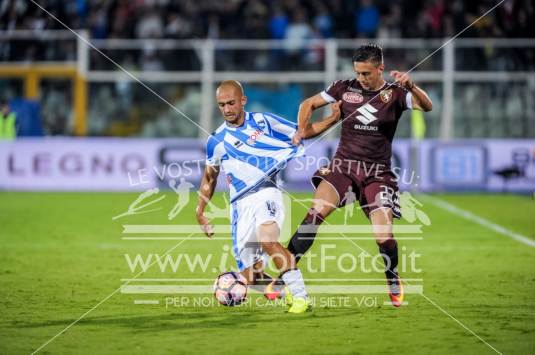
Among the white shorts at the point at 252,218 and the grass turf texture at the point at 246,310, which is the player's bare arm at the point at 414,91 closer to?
the white shorts at the point at 252,218

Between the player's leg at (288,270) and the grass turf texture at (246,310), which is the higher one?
the player's leg at (288,270)

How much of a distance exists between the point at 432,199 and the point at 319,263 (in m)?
8.40

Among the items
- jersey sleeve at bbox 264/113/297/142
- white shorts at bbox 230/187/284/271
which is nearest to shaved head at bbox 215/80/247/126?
jersey sleeve at bbox 264/113/297/142

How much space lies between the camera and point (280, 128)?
937cm

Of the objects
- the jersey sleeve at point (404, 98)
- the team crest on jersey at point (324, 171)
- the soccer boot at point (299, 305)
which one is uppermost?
the jersey sleeve at point (404, 98)

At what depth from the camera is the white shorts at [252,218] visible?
9.07 meters

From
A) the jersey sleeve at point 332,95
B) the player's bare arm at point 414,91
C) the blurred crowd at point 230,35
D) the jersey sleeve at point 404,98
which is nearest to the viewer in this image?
the player's bare arm at point 414,91

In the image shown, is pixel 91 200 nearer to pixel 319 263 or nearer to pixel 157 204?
pixel 157 204

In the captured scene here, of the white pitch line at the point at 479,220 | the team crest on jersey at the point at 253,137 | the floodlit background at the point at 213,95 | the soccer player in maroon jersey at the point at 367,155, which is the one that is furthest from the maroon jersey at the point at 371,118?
the floodlit background at the point at 213,95

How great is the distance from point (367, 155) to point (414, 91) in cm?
77

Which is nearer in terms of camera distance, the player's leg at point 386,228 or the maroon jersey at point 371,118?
the player's leg at point 386,228

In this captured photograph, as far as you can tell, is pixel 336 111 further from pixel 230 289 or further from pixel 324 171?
pixel 230 289

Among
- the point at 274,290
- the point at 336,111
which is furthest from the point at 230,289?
the point at 336,111

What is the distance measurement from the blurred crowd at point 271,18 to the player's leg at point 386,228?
1383cm
